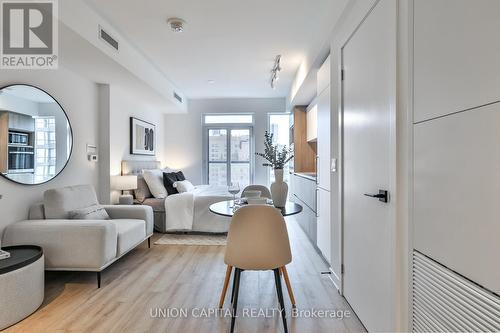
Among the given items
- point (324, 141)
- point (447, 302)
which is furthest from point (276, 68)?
point (447, 302)

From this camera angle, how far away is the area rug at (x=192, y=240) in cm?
398

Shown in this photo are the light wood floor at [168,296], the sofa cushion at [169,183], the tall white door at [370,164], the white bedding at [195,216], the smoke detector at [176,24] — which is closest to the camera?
the tall white door at [370,164]

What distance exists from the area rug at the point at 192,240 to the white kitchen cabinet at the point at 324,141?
1761mm

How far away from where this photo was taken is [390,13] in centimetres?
160

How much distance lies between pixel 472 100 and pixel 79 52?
340 cm

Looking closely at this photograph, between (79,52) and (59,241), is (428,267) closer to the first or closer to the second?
(59,241)

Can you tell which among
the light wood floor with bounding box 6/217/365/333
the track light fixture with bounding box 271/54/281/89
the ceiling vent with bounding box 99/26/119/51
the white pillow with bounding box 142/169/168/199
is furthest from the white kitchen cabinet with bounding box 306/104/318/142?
the ceiling vent with bounding box 99/26/119/51

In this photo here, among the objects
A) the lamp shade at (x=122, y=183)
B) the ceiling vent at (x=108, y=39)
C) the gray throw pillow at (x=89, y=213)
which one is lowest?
the gray throw pillow at (x=89, y=213)

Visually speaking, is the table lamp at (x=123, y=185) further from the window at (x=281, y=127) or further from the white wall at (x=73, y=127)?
the window at (x=281, y=127)

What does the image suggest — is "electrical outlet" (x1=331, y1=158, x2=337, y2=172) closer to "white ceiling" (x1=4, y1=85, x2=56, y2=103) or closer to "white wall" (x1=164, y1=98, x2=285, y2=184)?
"white ceiling" (x1=4, y1=85, x2=56, y2=103)

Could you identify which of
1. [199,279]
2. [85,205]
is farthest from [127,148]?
[199,279]

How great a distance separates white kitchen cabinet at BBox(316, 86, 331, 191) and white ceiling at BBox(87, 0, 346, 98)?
648mm

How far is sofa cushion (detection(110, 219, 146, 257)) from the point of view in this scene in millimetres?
2909

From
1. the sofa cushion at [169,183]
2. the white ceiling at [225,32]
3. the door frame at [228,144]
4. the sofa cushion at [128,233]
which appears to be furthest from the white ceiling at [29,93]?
the door frame at [228,144]
